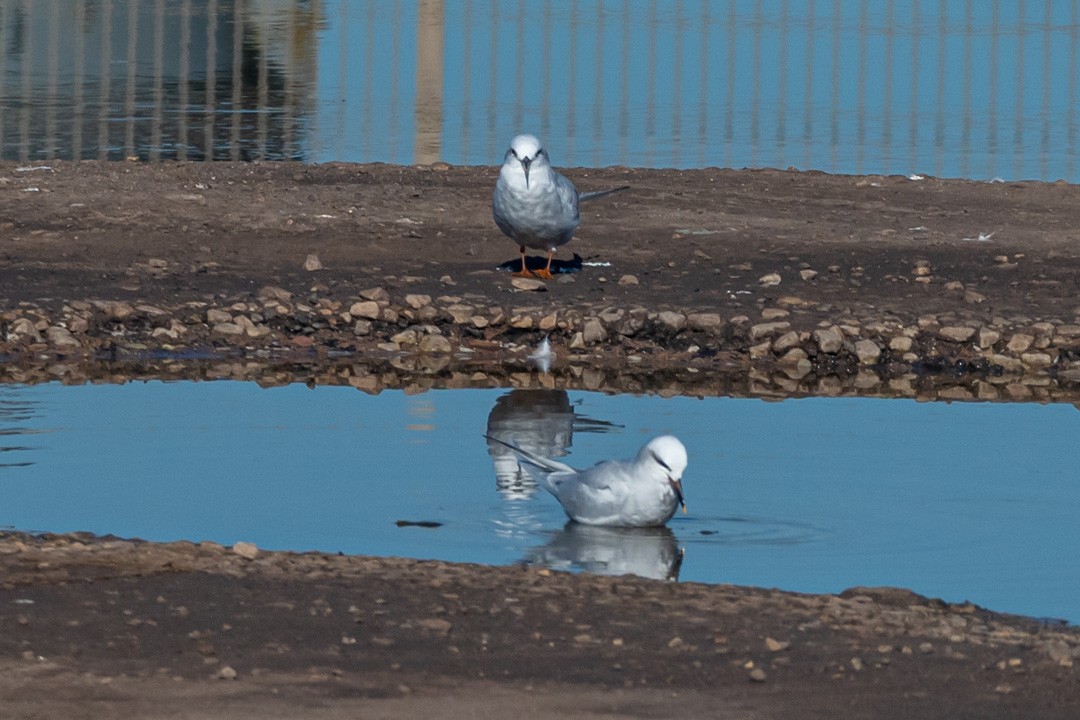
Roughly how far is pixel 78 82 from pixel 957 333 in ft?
35.4

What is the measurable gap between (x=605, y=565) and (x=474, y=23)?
1664 cm

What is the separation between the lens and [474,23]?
22.6m

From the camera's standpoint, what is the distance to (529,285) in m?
10.7

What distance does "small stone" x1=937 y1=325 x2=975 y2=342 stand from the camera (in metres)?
9.91

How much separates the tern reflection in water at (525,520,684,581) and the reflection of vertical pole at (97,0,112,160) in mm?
9015

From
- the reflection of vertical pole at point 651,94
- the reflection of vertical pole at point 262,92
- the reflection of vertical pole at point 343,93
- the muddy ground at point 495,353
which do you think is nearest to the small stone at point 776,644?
the muddy ground at point 495,353

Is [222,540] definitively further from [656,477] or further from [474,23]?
[474,23]

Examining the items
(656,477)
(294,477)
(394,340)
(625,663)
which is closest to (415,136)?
(394,340)

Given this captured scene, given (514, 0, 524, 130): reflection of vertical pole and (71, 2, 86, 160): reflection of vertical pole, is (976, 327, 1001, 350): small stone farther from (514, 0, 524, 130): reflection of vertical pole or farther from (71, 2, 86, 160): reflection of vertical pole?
(514, 0, 524, 130): reflection of vertical pole

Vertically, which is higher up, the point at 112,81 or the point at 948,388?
the point at 112,81

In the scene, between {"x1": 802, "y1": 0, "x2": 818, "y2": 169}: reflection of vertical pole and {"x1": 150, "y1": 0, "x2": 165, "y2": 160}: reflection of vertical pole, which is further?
{"x1": 802, "y1": 0, "x2": 818, "y2": 169}: reflection of vertical pole

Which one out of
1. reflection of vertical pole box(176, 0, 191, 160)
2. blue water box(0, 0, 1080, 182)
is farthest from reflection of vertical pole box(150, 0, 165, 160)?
reflection of vertical pole box(176, 0, 191, 160)

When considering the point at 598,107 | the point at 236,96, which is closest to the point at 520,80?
the point at 598,107

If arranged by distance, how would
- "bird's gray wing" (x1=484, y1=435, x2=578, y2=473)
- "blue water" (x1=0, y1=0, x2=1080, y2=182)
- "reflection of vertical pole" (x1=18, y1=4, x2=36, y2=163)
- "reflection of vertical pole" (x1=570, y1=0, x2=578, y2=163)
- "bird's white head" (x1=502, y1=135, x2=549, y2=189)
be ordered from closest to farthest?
"bird's gray wing" (x1=484, y1=435, x2=578, y2=473) < "bird's white head" (x1=502, y1=135, x2=549, y2=189) < "reflection of vertical pole" (x1=18, y1=4, x2=36, y2=163) < "blue water" (x1=0, y1=0, x2=1080, y2=182) < "reflection of vertical pole" (x1=570, y1=0, x2=578, y2=163)
